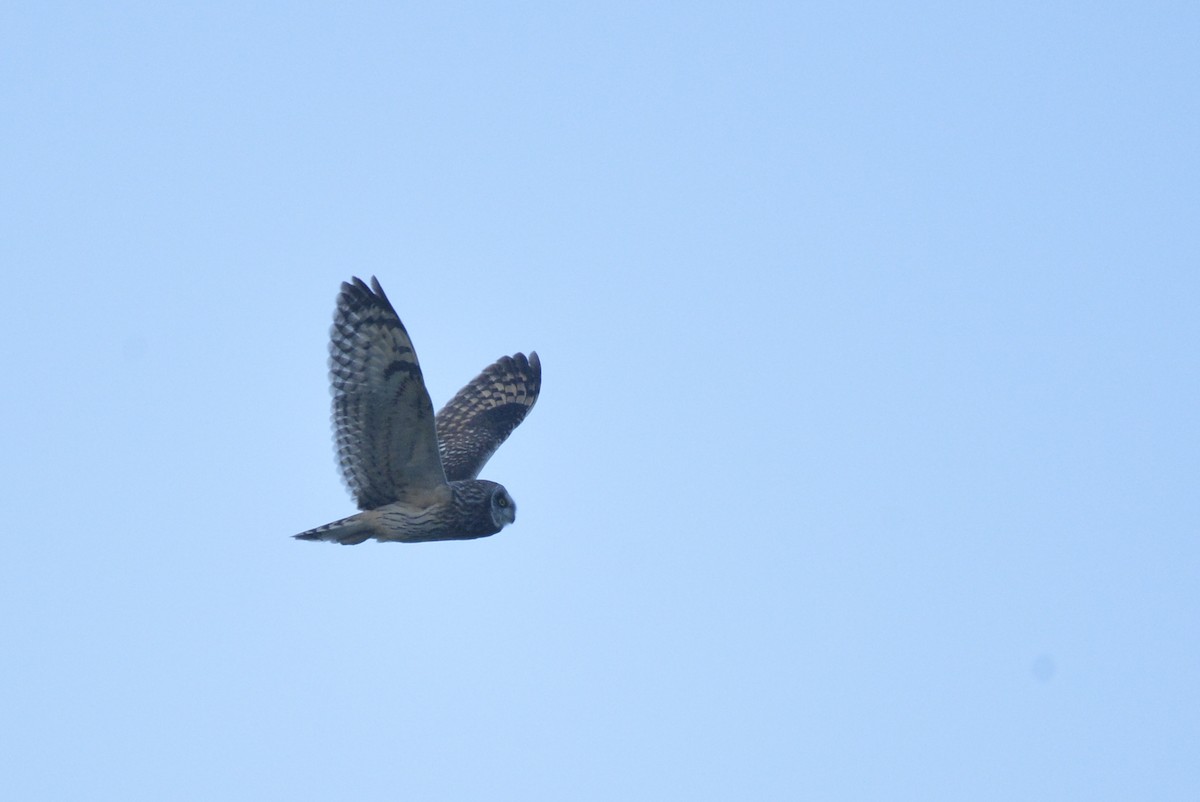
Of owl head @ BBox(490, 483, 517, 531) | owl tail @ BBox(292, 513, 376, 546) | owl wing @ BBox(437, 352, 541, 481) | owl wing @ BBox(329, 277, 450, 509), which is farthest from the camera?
owl wing @ BBox(437, 352, 541, 481)

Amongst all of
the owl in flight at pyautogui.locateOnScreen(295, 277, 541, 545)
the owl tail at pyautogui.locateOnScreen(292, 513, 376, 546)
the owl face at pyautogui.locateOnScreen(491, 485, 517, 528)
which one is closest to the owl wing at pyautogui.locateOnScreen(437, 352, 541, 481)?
the owl in flight at pyautogui.locateOnScreen(295, 277, 541, 545)

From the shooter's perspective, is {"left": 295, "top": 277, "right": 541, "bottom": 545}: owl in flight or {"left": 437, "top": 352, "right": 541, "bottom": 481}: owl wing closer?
{"left": 295, "top": 277, "right": 541, "bottom": 545}: owl in flight

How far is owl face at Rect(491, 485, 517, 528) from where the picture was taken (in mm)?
13562

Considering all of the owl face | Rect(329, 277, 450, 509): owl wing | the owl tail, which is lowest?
the owl tail

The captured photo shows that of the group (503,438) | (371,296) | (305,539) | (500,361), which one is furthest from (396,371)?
(500,361)

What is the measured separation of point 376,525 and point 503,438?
10.4 feet

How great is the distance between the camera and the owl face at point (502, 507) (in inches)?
534

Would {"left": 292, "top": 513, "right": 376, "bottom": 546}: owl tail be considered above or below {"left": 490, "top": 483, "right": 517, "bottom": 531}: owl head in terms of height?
below

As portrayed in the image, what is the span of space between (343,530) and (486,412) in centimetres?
376

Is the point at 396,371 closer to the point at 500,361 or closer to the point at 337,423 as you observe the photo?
the point at 337,423

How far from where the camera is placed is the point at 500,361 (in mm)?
17188

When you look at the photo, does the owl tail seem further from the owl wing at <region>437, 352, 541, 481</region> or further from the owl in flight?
the owl wing at <region>437, 352, 541, 481</region>

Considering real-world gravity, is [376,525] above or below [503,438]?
below

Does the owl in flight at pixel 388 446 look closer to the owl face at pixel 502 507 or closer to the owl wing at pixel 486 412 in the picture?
the owl face at pixel 502 507
